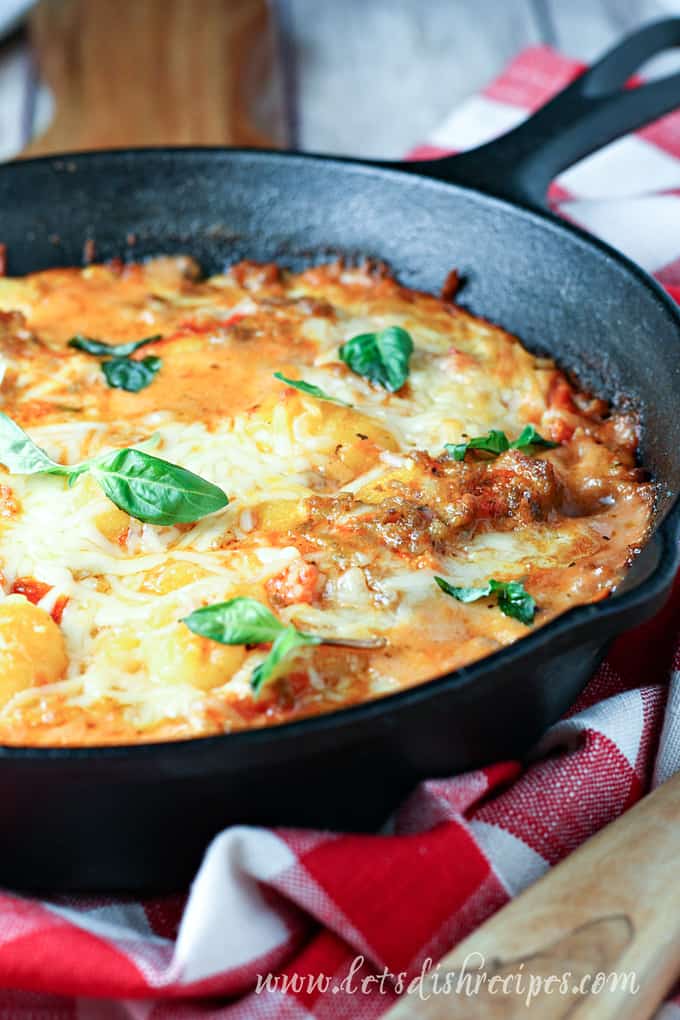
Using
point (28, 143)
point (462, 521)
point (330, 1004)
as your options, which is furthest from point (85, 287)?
point (330, 1004)

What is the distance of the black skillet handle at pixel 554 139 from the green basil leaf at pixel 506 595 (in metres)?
1.73

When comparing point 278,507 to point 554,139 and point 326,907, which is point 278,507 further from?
point 554,139

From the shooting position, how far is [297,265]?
14.9 feet

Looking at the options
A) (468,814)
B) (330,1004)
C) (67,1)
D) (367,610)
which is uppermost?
(67,1)

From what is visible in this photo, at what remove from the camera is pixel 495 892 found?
8.41ft

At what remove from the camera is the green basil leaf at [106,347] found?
12.7 ft

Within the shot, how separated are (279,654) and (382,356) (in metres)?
1.43

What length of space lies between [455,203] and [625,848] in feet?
8.15

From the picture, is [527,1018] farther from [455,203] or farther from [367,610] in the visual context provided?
[455,203]

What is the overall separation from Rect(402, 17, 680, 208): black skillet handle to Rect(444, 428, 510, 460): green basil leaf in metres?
1.09

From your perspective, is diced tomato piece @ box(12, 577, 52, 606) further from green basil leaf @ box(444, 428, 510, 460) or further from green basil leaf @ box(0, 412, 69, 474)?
green basil leaf @ box(444, 428, 510, 460)

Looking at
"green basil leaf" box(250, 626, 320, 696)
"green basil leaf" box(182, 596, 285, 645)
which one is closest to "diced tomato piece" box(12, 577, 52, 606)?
"green basil leaf" box(182, 596, 285, 645)

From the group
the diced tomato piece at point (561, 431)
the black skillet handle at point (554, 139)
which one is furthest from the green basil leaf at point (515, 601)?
the black skillet handle at point (554, 139)

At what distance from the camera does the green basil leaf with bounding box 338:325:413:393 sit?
12.0ft
